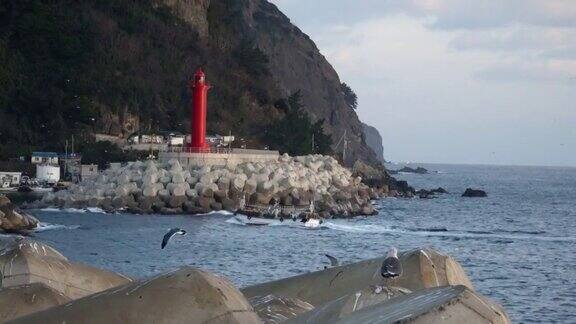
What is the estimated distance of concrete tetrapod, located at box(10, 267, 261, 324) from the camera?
6.43 metres

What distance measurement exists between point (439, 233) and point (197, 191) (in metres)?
→ 10.6

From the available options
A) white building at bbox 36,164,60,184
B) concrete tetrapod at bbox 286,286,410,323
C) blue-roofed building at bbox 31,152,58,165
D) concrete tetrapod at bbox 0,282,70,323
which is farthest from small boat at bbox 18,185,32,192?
concrete tetrapod at bbox 286,286,410,323

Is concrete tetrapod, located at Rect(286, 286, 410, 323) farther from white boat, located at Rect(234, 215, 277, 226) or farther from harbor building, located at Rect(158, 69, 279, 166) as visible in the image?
harbor building, located at Rect(158, 69, 279, 166)

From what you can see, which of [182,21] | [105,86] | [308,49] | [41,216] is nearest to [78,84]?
[105,86]

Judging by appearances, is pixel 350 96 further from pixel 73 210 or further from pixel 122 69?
pixel 73 210

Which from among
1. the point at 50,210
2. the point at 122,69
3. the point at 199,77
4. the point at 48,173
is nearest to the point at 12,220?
the point at 50,210

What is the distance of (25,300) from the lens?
7984mm

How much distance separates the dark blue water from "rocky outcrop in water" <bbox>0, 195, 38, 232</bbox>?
0.86m

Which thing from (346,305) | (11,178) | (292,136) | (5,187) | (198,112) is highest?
(198,112)

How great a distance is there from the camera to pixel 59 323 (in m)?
6.77

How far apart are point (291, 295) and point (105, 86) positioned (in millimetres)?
66202

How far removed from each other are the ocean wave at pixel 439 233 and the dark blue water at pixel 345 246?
4 cm

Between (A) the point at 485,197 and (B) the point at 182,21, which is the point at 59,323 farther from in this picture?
(B) the point at 182,21

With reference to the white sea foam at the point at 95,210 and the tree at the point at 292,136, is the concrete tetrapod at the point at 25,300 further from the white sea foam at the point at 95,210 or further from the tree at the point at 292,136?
the tree at the point at 292,136
